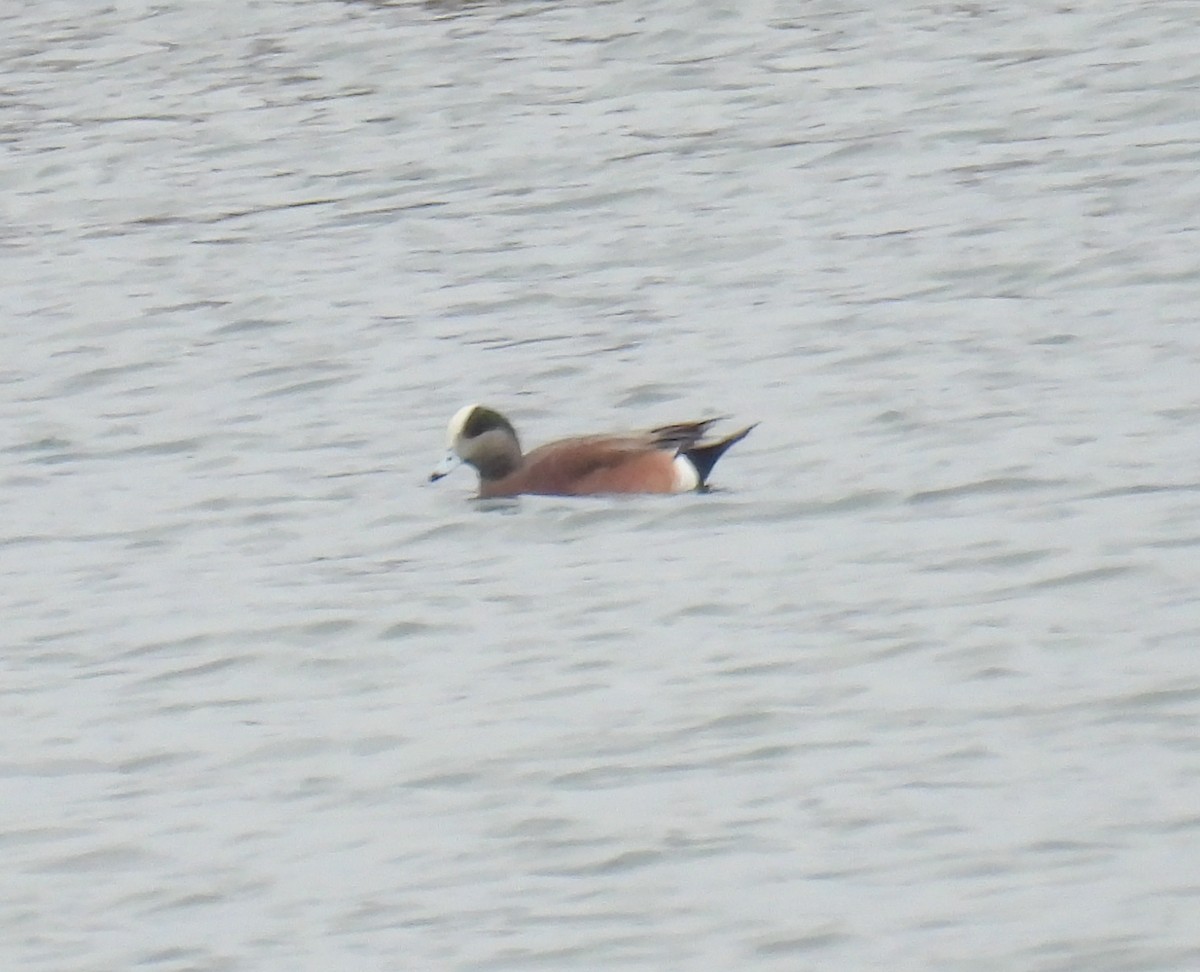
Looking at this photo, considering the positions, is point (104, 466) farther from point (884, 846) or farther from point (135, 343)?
point (884, 846)

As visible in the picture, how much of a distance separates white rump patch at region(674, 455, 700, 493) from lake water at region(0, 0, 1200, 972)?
0.43 feet

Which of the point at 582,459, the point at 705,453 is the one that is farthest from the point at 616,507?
the point at 705,453

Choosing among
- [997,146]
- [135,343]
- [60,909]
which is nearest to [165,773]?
[60,909]

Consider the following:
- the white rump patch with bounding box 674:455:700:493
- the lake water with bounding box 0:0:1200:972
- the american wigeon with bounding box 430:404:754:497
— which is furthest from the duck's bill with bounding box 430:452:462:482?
the white rump patch with bounding box 674:455:700:493

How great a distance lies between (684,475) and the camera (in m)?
9.87

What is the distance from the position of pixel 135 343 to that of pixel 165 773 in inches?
216

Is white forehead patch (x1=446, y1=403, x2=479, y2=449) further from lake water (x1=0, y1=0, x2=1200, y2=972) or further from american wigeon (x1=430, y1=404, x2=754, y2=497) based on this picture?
lake water (x1=0, y1=0, x2=1200, y2=972)

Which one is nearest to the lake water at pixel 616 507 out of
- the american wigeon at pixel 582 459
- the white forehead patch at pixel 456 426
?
the american wigeon at pixel 582 459

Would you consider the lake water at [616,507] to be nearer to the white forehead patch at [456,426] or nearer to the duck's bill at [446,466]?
the duck's bill at [446,466]

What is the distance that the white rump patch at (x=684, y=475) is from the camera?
32.3 ft

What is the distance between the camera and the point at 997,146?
569 inches

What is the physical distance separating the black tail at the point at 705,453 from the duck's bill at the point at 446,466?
0.81 m

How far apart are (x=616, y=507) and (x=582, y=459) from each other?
0.23 meters

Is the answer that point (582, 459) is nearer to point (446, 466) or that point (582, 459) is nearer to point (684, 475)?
point (684, 475)
